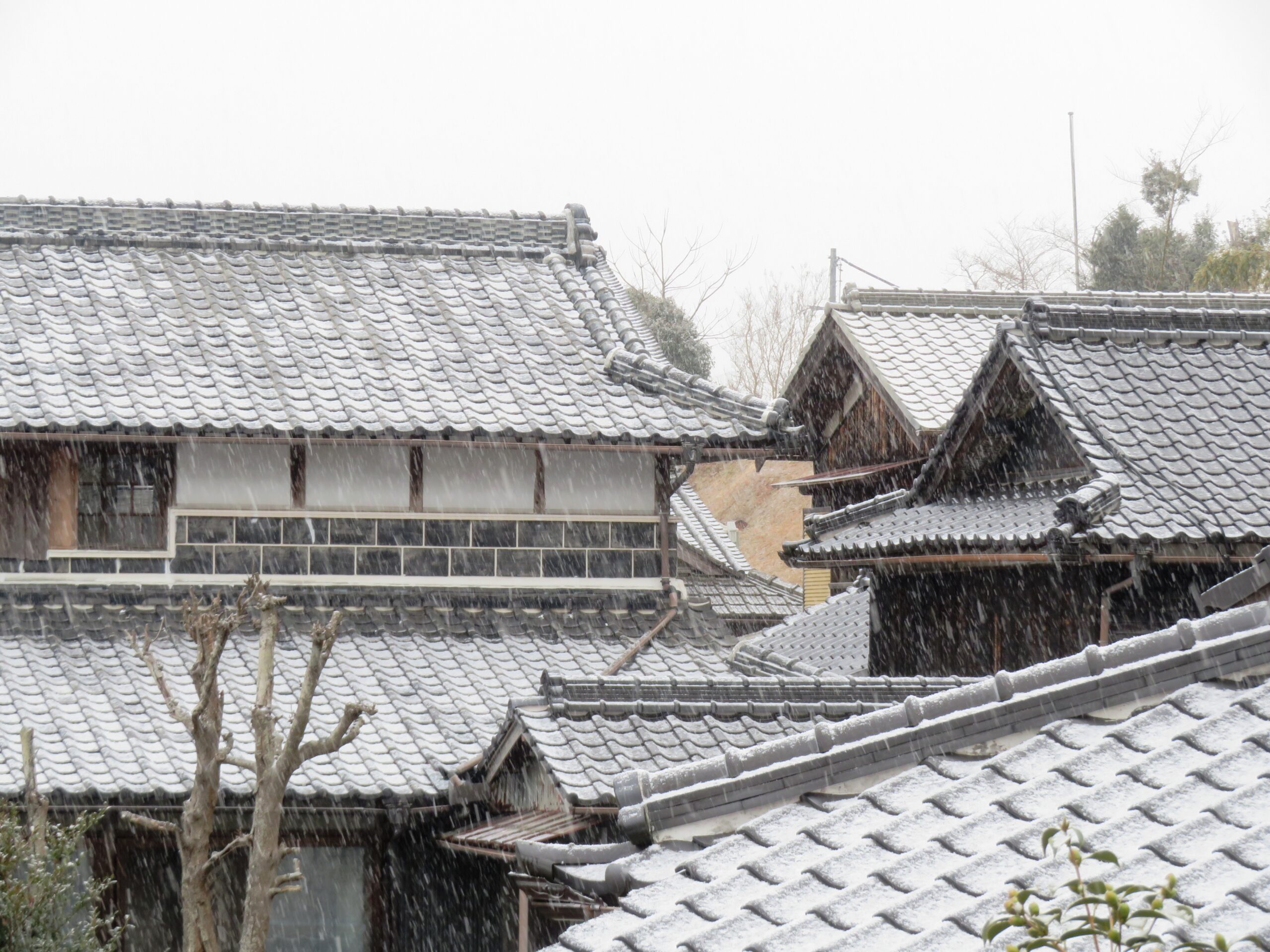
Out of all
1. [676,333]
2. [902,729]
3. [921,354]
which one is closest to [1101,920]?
[902,729]

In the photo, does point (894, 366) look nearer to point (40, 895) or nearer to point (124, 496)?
point (124, 496)

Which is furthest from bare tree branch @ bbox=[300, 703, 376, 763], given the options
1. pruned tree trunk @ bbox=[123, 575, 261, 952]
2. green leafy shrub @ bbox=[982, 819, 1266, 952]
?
green leafy shrub @ bbox=[982, 819, 1266, 952]

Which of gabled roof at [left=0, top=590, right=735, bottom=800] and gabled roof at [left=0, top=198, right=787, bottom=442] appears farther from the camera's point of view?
gabled roof at [left=0, top=198, right=787, bottom=442]

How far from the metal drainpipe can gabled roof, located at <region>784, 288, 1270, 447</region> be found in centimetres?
662

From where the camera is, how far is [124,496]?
13.7 metres

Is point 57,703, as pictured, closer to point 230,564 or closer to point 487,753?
point 230,564

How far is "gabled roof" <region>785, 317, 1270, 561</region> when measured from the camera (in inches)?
401

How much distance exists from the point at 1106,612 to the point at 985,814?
707cm

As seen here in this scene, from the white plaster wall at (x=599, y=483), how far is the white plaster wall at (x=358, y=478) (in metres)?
1.45

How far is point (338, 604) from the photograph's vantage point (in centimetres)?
1380

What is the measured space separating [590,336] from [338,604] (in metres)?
4.23

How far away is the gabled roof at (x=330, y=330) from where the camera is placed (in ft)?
45.0

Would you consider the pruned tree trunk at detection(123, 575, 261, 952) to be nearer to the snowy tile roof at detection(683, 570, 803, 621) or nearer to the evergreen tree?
the snowy tile roof at detection(683, 570, 803, 621)

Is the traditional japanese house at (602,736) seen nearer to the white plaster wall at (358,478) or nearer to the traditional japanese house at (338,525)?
the traditional japanese house at (338,525)
